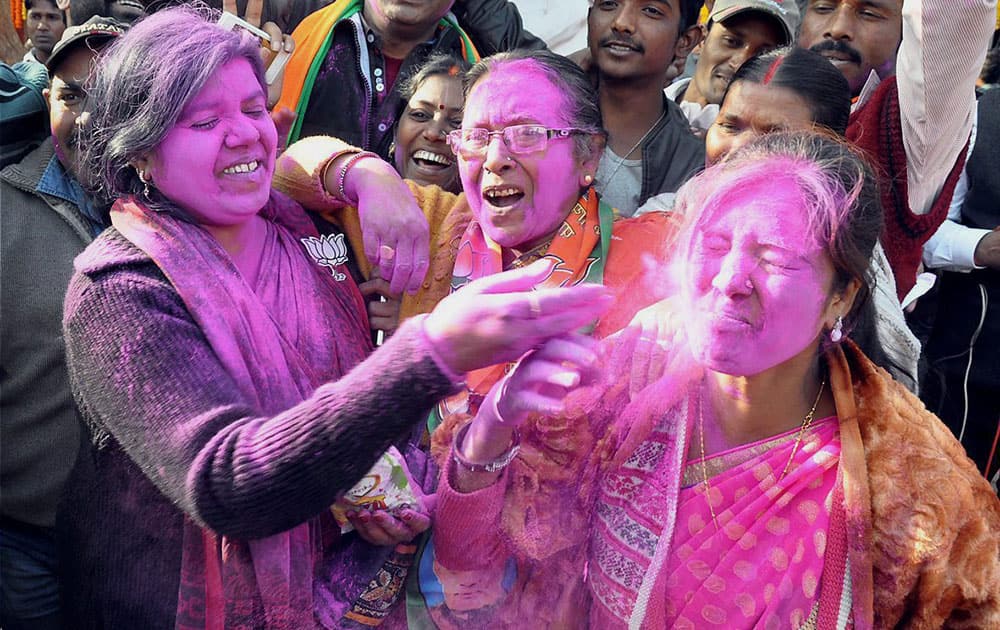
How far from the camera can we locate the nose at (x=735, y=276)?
1.72 metres

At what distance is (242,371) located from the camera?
1.71 m

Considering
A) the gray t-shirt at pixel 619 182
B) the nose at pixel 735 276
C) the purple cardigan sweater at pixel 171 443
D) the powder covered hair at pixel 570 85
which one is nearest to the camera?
the purple cardigan sweater at pixel 171 443

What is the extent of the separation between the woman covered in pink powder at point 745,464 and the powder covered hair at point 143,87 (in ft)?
2.62

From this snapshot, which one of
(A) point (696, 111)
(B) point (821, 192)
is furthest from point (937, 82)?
(A) point (696, 111)

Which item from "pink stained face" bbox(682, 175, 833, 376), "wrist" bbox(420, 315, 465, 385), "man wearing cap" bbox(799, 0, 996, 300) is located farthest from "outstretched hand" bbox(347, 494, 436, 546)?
"man wearing cap" bbox(799, 0, 996, 300)

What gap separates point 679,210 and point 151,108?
1052 millimetres

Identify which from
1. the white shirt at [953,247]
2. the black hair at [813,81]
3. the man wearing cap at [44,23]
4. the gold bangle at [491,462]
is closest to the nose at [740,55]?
the white shirt at [953,247]

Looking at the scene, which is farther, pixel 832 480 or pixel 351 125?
pixel 351 125

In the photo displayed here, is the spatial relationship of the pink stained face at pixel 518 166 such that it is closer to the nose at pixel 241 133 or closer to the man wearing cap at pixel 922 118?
the nose at pixel 241 133

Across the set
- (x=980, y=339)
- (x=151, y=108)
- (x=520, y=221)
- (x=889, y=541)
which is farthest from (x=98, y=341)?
(x=980, y=339)

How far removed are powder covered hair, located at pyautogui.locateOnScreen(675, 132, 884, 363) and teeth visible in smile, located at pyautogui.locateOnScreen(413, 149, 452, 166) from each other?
3.69 ft

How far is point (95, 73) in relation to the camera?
6.07ft

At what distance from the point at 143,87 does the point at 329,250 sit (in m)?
0.53

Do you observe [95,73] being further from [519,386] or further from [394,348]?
[519,386]
